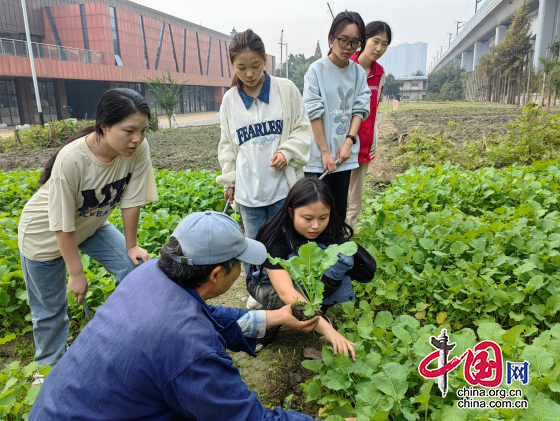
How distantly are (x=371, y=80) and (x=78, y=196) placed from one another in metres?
2.49

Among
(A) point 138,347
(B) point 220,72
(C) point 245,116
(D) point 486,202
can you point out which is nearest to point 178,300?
(A) point 138,347

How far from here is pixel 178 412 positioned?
4.64 ft

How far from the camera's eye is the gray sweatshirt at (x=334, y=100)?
9.95 ft

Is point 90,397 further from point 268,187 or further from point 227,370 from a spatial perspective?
point 268,187

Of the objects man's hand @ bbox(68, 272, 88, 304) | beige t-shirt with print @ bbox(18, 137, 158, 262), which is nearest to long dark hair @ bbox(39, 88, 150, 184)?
beige t-shirt with print @ bbox(18, 137, 158, 262)

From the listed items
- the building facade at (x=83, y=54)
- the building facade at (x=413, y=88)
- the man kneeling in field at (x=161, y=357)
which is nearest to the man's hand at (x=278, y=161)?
the man kneeling in field at (x=161, y=357)

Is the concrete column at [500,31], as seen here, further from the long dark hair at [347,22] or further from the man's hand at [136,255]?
the man's hand at [136,255]

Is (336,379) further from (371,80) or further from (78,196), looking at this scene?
(371,80)

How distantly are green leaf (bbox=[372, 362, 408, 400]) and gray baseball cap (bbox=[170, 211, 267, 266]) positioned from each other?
77cm

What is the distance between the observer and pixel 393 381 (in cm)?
170

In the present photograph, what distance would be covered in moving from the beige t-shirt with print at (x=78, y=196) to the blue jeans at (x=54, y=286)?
2.5 inches

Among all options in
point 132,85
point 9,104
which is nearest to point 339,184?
point 9,104

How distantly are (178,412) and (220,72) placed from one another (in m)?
51.3

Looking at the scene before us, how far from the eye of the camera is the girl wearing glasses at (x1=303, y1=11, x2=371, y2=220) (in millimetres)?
2996
